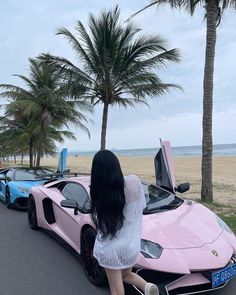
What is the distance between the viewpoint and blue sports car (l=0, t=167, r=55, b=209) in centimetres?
1038

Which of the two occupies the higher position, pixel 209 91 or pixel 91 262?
pixel 209 91

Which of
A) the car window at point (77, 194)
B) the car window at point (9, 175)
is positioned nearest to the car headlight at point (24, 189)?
the car window at point (9, 175)

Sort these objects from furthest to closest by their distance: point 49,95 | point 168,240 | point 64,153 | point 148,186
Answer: point 49,95
point 64,153
point 148,186
point 168,240

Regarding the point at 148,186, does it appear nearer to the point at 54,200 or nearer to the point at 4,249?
the point at 54,200

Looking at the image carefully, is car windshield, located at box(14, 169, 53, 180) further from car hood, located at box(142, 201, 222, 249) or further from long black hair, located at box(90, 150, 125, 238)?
long black hair, located at box(90, 150, 125, 238)

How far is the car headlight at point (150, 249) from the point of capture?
14.1ft

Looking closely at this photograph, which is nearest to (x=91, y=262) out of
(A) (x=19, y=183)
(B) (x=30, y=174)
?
Result: (A) (x=19, y=183)

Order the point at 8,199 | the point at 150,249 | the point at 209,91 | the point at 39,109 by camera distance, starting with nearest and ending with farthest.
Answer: the point at 150,249
the point at 8,199
the point at 209,91
the point at 39,109

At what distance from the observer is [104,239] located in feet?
11.0

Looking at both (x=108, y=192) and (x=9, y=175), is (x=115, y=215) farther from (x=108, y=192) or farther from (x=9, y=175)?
(x=9, y=175)

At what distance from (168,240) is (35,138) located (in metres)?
23.6

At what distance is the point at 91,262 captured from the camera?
499 centimetres

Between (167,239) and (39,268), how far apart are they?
2112mm

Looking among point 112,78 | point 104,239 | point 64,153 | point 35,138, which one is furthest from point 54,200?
point 35,138
